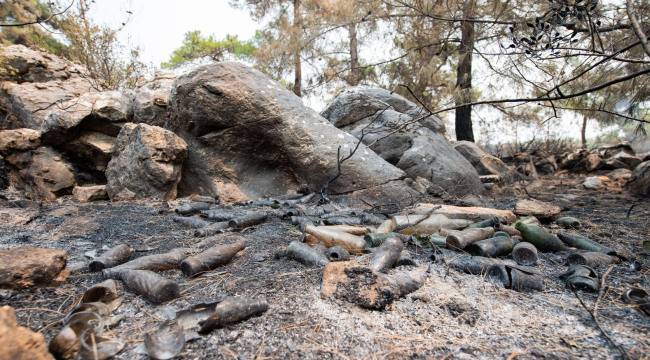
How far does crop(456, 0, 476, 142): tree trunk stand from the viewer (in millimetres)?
3962

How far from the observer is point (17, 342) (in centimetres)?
94

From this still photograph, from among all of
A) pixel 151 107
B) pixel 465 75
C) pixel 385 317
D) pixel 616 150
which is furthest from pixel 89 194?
pixel 616 150

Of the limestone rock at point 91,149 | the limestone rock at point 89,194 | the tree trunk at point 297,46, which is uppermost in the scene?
the tree trunk at point 297,46

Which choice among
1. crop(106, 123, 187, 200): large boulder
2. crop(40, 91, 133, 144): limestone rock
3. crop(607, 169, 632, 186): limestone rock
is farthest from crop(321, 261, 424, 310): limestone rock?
crop(607, 169, 632, 186): limestone rock

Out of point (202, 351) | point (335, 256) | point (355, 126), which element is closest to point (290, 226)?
point (335, 256)

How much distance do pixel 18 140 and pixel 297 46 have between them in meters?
5.49

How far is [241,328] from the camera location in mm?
1328

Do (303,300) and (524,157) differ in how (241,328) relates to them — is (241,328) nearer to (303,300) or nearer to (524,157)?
(303,300)

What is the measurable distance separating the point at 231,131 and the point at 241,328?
396 centimetres

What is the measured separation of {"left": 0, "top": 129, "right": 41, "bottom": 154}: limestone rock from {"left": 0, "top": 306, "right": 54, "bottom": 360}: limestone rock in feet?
18.9

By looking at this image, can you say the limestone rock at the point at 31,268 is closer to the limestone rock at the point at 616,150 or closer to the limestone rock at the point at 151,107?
the limestone rock at the point at 151,107

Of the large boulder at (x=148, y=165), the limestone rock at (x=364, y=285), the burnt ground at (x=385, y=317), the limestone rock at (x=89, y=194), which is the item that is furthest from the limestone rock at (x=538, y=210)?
the limestone rock at (x=89, y=194)

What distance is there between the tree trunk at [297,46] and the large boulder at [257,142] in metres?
3.38

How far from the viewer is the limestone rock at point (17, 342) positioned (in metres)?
0.92
